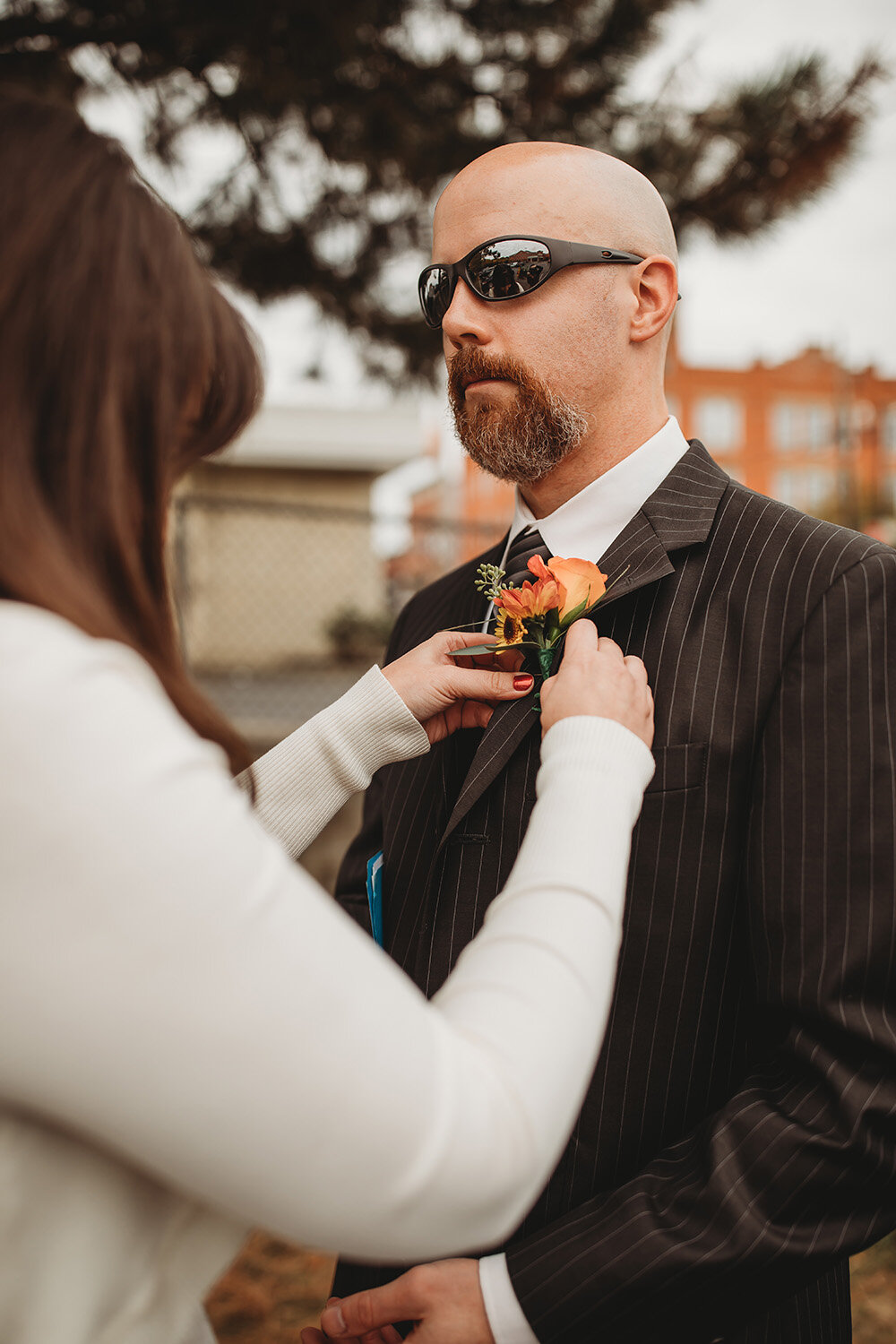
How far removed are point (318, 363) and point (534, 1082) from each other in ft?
15.3

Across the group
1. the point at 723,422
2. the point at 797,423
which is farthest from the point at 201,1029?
the point at 797,423

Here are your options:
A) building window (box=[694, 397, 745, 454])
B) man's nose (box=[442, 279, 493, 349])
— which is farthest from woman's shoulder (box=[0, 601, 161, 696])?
building window (box=[694, 397, 745, 454])

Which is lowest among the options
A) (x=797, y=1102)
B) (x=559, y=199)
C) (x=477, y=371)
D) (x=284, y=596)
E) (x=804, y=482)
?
(x=804, y=482)

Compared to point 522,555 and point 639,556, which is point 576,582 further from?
point 522,555

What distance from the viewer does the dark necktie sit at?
1.92 meters

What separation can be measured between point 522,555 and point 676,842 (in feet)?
2.41

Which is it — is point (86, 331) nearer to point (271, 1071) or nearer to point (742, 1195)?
point (271, 1071)

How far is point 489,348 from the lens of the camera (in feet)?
6.16

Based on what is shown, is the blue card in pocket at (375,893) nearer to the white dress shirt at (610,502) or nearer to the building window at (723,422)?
the white dress shirt at (610,502)

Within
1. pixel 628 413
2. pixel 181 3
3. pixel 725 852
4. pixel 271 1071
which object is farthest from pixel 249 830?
pixel 181 3

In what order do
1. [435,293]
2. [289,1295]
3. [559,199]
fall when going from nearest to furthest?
[559,199]
[435,293]
[289,1295]

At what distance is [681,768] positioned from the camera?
59.0 inches

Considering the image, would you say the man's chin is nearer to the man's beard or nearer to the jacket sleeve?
the man's beard

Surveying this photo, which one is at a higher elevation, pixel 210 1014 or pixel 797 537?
pixel 797 537
